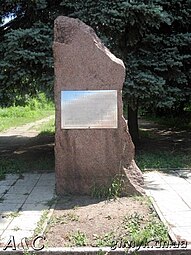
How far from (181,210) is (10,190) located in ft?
7.93

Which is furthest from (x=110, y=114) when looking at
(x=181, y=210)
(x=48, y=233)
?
(x=48, y=233)

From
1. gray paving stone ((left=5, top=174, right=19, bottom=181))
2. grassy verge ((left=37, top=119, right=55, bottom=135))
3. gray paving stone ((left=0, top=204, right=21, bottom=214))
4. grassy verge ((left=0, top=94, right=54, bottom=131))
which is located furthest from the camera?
grassy verge ((left=0, top=94, right=54, bottom=131))

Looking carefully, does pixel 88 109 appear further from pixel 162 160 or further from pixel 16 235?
pixel 162 160

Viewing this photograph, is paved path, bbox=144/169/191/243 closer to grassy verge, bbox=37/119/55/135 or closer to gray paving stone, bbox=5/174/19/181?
gray paving stone, bbox=5/174/19/181

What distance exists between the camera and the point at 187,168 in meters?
6.79

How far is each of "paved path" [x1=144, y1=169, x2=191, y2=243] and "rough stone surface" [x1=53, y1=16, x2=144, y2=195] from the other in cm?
40

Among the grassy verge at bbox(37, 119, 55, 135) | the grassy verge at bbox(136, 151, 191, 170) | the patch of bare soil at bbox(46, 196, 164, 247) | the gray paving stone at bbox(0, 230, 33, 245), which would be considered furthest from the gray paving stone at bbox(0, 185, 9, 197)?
the grassy verge at bbox(37, 119, 55, 135)

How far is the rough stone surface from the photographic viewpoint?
5051 mm

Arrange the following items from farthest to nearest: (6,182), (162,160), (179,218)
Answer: (162,160) < (6,182) < (179,218)

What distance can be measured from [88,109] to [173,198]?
1.61 meters

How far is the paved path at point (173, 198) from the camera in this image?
13.0 feet

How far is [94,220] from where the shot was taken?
416 cm

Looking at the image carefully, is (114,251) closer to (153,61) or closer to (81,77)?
(81,77)

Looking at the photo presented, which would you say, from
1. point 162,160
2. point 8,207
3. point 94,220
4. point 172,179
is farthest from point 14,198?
point 162,160
